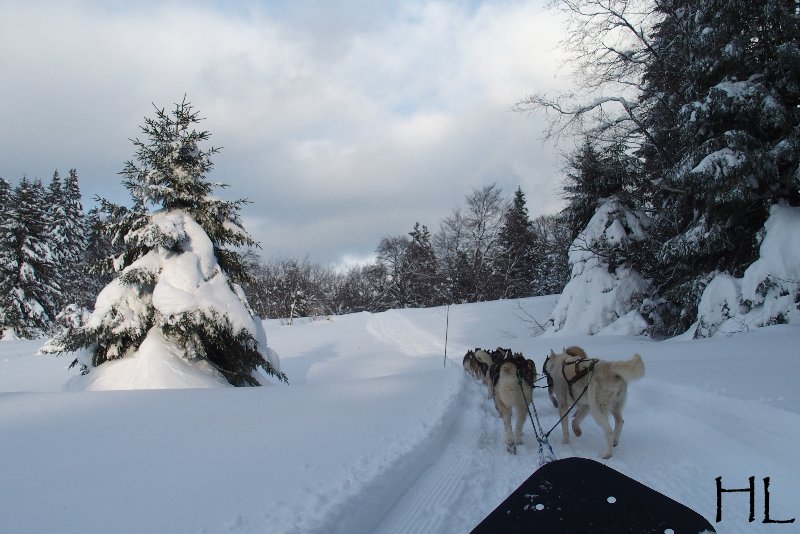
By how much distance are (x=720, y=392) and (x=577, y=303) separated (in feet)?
38.5

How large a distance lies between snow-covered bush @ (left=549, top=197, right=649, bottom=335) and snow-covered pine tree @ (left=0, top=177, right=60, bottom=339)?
109 feet

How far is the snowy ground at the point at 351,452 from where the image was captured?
119 inches

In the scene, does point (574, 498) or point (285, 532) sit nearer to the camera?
point (574, 498)

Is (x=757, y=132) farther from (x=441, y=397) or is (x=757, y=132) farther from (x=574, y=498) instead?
(x=574, y=498)

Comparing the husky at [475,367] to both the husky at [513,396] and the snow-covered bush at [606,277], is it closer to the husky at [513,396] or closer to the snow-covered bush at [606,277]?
the husky at [513,396]

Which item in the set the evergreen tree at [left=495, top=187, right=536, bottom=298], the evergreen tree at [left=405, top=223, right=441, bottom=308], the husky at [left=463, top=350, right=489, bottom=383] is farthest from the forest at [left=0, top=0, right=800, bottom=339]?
the evergreen tree at [left=405, top=223, right=441, bottom=308]

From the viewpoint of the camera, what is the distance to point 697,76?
11203 mm

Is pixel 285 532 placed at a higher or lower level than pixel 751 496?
higher

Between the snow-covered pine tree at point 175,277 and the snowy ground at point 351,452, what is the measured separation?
7.71 feet

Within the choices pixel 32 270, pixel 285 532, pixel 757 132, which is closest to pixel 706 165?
pixel 757 132

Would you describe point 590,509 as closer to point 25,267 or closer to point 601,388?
point 601,388

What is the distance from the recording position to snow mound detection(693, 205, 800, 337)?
29.7 feet

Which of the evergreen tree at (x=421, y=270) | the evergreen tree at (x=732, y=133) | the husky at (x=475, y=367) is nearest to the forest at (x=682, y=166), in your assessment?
the evergreen tree at (x=732, y=133)

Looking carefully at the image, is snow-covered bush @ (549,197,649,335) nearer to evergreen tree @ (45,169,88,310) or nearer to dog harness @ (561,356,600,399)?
dog harness @ (561,356,600,399)
